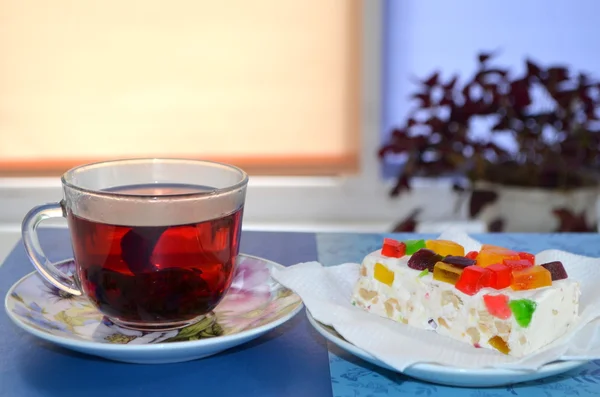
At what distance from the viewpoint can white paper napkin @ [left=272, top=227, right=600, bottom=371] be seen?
60 cm

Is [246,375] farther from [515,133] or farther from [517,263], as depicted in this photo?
[515,133]

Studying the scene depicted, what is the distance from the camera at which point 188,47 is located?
2.21 metres

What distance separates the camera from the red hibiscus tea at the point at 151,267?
64 centimetres

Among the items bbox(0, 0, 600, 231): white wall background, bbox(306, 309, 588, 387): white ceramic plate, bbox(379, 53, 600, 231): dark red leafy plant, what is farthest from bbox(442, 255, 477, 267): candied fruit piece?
bbox(0, 0, 600, 231): white wall background

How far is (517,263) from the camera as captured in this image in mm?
667

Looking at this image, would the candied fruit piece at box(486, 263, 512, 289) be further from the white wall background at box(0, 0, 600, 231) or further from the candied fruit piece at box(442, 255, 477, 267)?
the white wall background at box(0, 0, 600, 231)

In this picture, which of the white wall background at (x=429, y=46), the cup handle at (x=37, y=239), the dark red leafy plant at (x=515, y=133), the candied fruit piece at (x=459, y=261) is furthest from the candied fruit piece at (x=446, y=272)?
the white wall background at (x=429, y=46)

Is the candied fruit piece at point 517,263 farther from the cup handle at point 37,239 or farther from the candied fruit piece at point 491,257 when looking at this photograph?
the cup handle at point 37,239

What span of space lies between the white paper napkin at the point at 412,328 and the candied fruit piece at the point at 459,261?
0.06 metres

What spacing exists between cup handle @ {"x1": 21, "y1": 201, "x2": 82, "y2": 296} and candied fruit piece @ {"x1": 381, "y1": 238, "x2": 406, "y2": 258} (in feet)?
0.94

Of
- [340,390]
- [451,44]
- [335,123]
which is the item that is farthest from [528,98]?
[340,390]

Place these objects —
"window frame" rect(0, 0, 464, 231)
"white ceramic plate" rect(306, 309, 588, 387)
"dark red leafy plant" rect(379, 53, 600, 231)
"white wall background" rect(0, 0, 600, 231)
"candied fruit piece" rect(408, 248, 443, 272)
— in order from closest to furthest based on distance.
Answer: "white ceramic plate" rect(306, 309, 588, 387) → "candied fruit piece" rect(408, 248, 443, 272) → "dark red leafy plant" rect(379, 53, 600, 231) → "white wall background" rect(0, 0, 600, 231) → "window frame" rect(0, 0, 464, 231)

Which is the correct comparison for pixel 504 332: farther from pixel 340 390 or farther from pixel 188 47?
pixel 188 47

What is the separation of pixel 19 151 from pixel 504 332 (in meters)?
1.99
